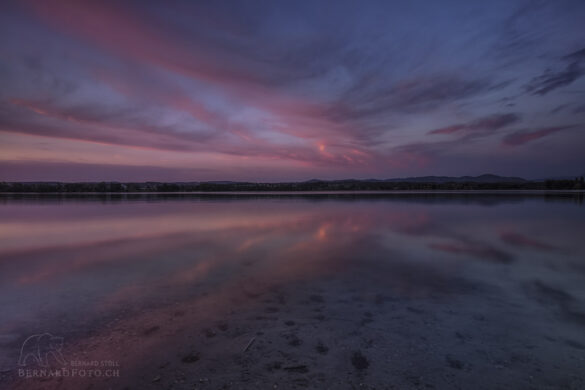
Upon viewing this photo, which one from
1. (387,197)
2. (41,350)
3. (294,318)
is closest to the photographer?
(41,350)

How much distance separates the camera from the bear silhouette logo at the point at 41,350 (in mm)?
3350

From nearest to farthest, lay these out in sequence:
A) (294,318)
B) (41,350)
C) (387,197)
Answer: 1. (41,350)
2. (294,318)
3. (387,197)

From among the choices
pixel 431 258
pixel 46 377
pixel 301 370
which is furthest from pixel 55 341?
pixel 431 258

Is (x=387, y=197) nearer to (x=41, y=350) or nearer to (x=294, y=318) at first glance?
(x=294, y=318)

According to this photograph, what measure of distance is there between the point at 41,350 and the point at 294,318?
3296mm

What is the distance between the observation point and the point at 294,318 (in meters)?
4.38

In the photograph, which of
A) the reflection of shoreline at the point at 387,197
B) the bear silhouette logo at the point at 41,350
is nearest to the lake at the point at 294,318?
the bear silhouette logo at the point at 41,350

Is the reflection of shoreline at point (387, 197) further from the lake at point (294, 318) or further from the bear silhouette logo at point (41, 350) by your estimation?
the bear silhouette logo at point (41, 350)

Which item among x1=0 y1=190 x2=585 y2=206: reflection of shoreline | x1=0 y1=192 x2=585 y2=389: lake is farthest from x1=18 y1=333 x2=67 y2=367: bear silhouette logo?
x1=0 y1=190 x2=585 y2=206: reflection of shoreline

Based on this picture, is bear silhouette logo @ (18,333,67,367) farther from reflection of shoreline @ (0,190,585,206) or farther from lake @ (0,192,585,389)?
reflection of shoreline @ (0,190,585,206)

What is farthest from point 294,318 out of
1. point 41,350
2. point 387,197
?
point 387,197

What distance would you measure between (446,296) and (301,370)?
137 inches

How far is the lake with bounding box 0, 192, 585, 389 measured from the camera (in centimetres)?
308

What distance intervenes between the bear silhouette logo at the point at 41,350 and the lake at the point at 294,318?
0.02m
